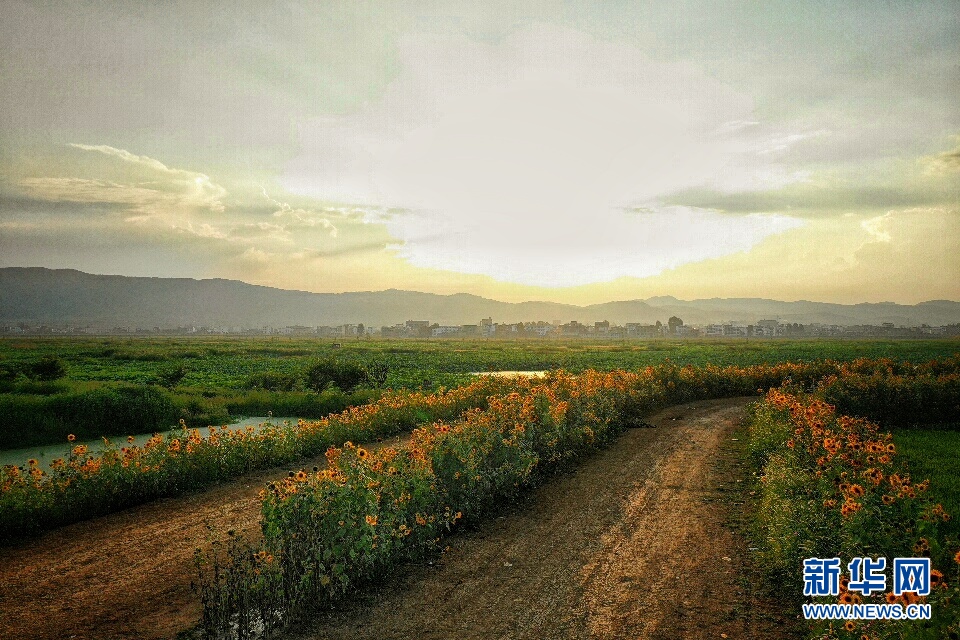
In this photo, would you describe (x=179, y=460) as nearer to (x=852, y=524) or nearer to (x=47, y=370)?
(x=852, y=524)

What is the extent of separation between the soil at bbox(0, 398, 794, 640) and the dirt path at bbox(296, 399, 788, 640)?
0.08 feet

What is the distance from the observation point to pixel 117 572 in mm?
8117

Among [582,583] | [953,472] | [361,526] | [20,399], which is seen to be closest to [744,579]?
[582,583]

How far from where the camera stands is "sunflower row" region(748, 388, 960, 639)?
485 cm

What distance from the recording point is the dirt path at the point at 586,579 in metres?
6.36

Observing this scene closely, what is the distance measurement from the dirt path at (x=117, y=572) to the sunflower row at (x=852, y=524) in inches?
287

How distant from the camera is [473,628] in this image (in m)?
6.36

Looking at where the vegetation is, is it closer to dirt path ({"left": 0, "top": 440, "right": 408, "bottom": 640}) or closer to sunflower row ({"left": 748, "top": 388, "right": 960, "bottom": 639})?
sunflower row ({"left": 748, "top": 388, "right": 960, "bottom": 639})

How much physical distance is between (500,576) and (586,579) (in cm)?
117

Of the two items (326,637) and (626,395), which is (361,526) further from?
(626,395)

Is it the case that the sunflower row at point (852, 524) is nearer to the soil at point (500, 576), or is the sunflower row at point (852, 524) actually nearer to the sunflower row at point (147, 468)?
the soil at point (500, 576)

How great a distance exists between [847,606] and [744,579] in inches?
94.4

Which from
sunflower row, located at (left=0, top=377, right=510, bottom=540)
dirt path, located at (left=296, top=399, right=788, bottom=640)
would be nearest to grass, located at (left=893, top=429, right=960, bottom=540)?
dirt path, located at (left=296, top=399, right=788, bottom=640)

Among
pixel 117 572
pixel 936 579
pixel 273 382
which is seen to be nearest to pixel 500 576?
pixel 936 579
